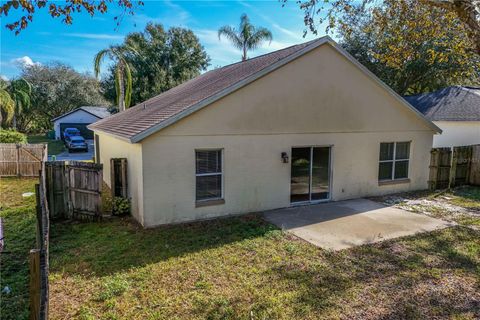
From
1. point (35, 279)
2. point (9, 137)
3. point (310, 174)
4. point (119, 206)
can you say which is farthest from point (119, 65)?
point (35, 279)

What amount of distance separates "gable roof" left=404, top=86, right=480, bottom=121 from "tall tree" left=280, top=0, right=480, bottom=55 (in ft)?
38.2

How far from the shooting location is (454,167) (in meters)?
13.7

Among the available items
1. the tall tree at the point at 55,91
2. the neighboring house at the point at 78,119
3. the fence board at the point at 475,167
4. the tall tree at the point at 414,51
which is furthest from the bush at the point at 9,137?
the tall tree at the point at 55,91

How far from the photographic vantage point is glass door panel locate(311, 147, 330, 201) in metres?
10.8

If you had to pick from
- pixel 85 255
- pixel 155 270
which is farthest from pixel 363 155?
pixel 85 255

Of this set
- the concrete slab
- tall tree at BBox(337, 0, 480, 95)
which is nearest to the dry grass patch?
the concrete slab

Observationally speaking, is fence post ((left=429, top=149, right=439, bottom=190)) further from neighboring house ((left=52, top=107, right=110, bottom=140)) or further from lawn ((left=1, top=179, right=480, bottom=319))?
neighboring house ((left=52, top=107, right=110, bottom=140))

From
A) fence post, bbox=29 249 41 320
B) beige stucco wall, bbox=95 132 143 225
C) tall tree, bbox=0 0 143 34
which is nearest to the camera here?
fence post, bbox=29 249 41 320

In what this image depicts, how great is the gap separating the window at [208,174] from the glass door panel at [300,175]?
2638mm

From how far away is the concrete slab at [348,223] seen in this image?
7.73m

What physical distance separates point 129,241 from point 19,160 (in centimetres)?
1181

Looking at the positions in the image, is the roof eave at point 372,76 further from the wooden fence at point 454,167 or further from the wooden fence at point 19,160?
the wooden fence at point 19,160

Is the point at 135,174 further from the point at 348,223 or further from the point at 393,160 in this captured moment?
the point at 393,160

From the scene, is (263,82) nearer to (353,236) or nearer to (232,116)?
(232,116)
